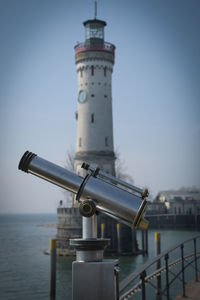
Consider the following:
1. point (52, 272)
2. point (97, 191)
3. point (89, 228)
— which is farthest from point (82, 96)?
point (89, 228)

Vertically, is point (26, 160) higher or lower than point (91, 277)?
higher

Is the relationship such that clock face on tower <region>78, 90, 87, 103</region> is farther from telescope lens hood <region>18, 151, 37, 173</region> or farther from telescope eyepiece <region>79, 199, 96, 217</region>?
telescope eyepiece <region>79, 199, 96, 217</region>

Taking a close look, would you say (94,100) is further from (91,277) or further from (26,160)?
(91,277)

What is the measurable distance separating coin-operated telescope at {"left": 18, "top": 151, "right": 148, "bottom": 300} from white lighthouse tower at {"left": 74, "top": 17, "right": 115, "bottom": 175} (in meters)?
40.3

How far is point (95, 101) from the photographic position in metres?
45.5

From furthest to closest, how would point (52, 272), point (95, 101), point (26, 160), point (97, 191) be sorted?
point (95, 101) < point (52, 272) < point (26, 160) < point (97, 191)

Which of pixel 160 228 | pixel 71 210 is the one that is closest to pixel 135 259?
pixel 71 210

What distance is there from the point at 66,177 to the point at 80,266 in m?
1.02

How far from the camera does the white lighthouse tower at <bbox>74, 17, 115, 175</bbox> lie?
45.1m

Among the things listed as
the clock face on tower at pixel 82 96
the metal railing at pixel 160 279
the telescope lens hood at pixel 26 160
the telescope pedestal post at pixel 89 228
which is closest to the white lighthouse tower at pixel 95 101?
the clock face on tower at pixel 82 96

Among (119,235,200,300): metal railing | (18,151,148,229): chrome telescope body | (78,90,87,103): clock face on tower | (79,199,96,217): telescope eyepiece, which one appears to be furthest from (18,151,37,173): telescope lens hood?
(78,90,87,103): clock face on tower

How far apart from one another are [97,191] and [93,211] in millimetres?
254

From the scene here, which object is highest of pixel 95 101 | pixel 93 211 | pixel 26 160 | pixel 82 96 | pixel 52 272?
pixel 82 96

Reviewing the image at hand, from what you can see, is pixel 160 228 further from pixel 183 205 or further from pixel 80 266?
pixel 80 266
